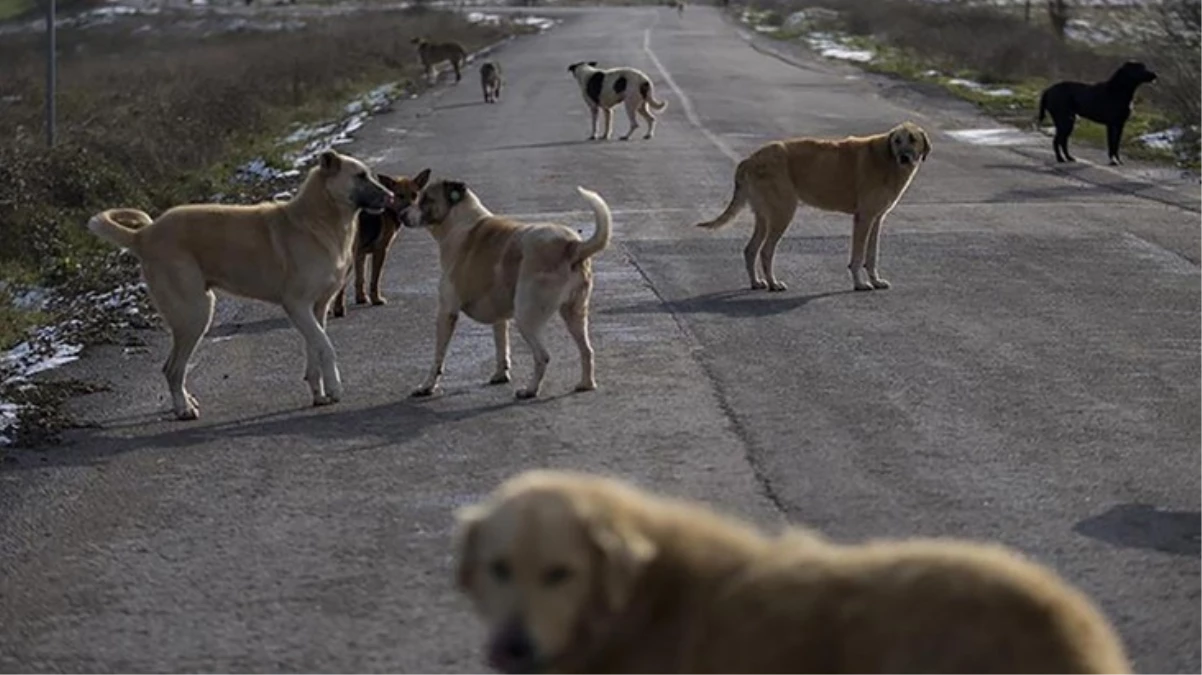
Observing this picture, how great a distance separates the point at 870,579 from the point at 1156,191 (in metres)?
19.2

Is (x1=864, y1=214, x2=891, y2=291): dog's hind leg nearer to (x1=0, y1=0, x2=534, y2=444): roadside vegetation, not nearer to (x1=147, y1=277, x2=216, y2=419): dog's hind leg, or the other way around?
(x1=0, y1=0, x2=534, y2=444): roadside vegetation

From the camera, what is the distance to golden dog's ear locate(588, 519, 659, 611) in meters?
4.23

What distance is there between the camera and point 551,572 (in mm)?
4219

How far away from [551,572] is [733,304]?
1033 centimetres

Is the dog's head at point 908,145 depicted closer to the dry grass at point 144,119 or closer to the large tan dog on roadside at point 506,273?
the large tan dog on roadside at point 506,273

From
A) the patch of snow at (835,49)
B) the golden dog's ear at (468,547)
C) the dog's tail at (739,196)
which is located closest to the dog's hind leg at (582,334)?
the dog's tail at (739,196)

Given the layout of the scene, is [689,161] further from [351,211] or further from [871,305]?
[351,211]

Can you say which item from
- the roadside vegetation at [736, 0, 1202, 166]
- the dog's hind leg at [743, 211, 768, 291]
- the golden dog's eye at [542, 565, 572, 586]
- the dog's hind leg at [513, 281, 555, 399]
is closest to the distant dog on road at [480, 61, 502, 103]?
the roadside vegetation at [736, 0, 1202, 166]

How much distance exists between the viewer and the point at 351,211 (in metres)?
11.9

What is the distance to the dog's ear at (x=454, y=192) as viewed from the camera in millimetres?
11930

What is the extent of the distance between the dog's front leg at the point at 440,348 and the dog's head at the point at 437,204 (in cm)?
57

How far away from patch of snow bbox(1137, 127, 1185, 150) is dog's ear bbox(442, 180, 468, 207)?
18694 mm

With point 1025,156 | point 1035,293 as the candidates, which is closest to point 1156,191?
point 1025,156

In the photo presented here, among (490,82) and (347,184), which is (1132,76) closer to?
(490,82)
